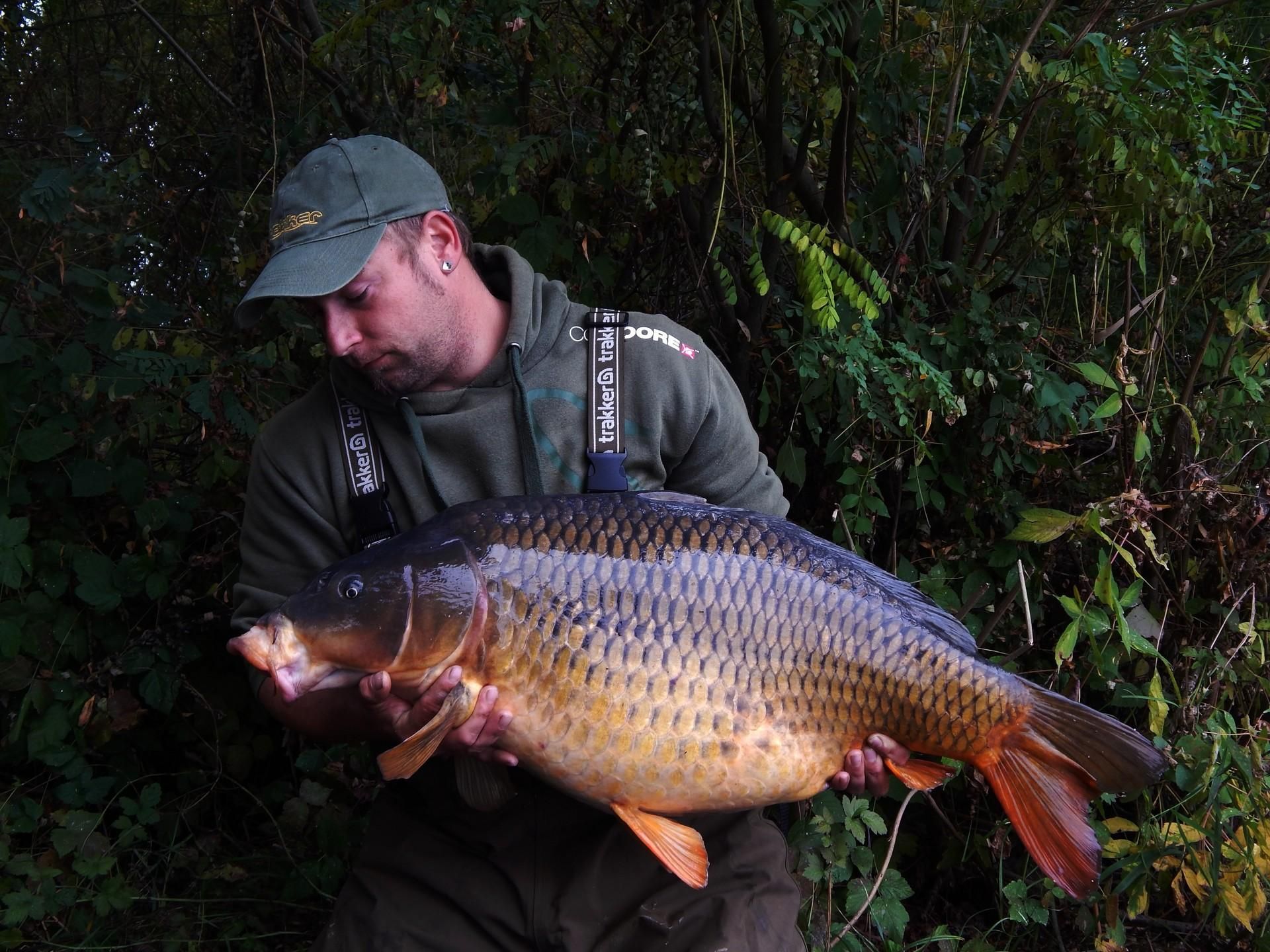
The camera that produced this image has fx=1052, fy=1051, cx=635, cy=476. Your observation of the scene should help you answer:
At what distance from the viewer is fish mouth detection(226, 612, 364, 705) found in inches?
52.5

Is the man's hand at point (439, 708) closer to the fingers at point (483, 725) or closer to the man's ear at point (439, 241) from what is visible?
the fingers at point (483, 725)

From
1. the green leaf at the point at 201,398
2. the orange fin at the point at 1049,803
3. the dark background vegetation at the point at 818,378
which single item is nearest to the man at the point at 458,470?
the orange fin at the point at 1049,803

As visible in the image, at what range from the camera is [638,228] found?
101 inches

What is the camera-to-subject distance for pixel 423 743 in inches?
51.8

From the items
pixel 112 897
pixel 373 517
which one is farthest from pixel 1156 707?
pixel 112 897

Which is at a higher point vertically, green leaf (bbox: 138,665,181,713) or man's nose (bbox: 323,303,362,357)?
man's nose (bbox: 323,303,362,357)

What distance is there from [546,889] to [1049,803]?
710 millimetres

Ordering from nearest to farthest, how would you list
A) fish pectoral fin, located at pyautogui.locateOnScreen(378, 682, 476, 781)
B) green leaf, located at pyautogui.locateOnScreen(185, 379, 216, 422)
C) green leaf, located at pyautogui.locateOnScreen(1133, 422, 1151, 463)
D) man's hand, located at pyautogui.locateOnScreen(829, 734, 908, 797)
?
1. fish pectoral fin, located at pyautogui.locateOnScreen(378, 682, 476, 781)
2. man's hand, located at pyautogui.locateOnScreen(829, 734, 908, 797)
3. green leaf, located at pyautogui.locateOnScreen(1133, 422, 1151, 463)
4. green leaf, located at pyautogui.locateOnScreen(185, 379, 216, 422)

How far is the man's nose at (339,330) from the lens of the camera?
5.13 feet

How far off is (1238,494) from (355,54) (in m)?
2.50

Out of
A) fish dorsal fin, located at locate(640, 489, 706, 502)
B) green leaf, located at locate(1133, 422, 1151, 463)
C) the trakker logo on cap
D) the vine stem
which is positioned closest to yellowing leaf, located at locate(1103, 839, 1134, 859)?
the vine stem

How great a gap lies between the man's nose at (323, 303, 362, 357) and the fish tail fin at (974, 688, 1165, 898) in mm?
1074

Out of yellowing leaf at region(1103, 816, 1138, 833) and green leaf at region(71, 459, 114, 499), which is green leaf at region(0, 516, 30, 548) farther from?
yellowing leaf at region(1103, 816, 1138, 833)

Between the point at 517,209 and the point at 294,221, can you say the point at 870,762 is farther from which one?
the point at 517,209
